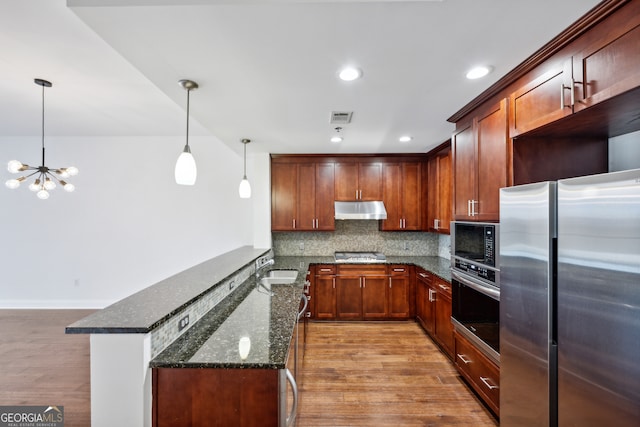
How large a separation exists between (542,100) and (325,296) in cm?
331

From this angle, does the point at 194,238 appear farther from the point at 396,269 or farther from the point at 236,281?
the point at 396,269

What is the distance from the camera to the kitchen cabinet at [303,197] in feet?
14.3

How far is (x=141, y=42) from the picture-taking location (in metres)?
1.48

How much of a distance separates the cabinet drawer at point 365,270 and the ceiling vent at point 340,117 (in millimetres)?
2128

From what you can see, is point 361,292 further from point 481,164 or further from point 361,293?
point 481,164

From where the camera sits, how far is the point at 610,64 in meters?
1.29

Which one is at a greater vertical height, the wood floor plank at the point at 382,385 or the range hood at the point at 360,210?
the range hood at the point at 360,210

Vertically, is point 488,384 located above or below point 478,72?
below

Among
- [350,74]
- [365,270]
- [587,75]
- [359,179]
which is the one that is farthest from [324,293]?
[587,75]

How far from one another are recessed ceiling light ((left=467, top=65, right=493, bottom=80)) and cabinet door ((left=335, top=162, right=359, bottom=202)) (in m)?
2.54

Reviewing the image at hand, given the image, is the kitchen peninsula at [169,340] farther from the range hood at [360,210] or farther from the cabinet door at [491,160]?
the range hood at [360,210]

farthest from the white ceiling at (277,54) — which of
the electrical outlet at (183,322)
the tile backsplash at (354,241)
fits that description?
the tile backsplash at (354,241)

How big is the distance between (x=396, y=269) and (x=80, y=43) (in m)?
4.07

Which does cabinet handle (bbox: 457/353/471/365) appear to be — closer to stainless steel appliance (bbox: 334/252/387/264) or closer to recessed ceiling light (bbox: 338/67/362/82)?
stainless steel appliance (bbox: 334/252/387/264)
